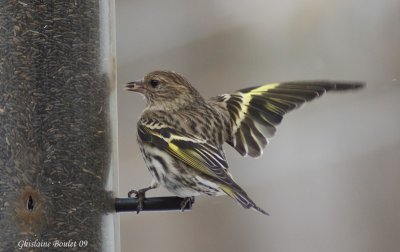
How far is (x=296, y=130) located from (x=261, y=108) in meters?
3.90

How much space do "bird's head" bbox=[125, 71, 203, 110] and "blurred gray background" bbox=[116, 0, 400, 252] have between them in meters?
3.29

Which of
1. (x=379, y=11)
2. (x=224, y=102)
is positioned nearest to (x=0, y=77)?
(x=224, y=102)

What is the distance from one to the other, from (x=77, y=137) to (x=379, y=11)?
508 centimetres

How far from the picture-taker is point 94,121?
15.5 feet

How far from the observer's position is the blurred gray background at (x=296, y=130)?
880 cm

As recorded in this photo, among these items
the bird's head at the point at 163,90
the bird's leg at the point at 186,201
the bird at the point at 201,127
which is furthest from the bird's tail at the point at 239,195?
the bird's head at the point at 163,90

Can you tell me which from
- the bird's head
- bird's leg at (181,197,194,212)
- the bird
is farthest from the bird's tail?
the bird's head

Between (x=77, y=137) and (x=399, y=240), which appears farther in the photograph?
(x=399, y=240)

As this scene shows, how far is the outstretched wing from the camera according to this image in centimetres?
525

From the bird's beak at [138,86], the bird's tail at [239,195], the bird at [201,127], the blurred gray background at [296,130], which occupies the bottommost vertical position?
the blurred gray background at [296,130]

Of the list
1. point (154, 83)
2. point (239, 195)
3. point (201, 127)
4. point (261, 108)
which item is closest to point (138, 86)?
point (154, 83)

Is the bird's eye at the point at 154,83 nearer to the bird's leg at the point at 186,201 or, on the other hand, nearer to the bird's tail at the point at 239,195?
the bird's leg at the point at 186,201

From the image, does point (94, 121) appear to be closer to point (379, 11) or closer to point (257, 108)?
point (257, 108)

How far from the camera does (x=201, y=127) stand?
5.09 meters
